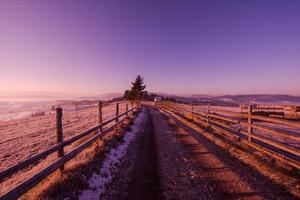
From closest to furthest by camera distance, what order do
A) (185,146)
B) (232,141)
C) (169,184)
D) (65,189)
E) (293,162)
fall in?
(65,189) → (169,184) → (293,162) → (185,146) → (232,141)

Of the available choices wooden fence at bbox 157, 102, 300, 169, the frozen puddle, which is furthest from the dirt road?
wooden fence at bbox 157, 102, 300, 169

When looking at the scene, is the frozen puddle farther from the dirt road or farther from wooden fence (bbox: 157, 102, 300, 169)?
wooden fence (bbox: 157, 102, 300, 169)

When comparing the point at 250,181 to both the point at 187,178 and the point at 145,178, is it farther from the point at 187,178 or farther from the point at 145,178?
the point at 145,178

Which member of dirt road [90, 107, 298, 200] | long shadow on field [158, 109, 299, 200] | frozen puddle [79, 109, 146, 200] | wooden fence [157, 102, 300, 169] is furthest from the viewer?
wooden fence [157, 102, 300, 169]

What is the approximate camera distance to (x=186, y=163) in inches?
267

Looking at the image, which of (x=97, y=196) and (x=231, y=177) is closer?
(x=97, y=196)

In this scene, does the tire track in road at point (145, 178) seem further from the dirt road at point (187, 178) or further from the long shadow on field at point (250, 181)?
the long shadow on field at point (250, 181)

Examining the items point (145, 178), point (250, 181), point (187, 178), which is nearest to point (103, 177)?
point (145, 178)

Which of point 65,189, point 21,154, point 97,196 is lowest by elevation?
point 21,154

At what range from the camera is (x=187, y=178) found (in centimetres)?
560

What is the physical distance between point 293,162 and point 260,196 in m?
2.20

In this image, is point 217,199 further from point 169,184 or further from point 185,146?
point 185,146

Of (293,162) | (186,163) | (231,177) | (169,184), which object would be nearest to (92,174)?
(169,184)

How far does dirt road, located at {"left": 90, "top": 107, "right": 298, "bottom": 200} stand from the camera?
4.72 metres
